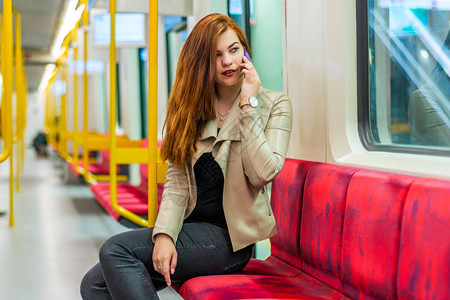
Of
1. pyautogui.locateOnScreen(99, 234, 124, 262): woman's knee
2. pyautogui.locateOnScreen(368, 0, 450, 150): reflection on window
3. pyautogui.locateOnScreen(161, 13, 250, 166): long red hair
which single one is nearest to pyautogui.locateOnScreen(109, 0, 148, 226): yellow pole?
pyautogui.locateOnScreen(161, 13, 250, 166): long red hair

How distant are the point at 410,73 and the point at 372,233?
68 cm

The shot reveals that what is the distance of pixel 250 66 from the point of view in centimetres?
214

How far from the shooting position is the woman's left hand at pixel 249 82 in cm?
208

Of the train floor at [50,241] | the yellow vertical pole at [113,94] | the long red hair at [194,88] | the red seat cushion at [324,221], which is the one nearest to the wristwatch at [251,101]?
the long red hair at [194,88]

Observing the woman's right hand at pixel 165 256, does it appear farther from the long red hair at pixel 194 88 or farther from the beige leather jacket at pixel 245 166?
the long red hair at pixel 194 88

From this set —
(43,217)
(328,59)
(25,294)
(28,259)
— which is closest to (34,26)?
(43,217)

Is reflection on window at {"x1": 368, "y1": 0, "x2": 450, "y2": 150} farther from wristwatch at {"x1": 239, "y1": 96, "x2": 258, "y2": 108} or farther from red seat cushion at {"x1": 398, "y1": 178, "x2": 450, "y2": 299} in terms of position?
wristwatch at {"x1": 239, "y1": 96, "x2": 258, "y2": 108}

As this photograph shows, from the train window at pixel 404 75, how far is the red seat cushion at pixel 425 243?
319 millimetres

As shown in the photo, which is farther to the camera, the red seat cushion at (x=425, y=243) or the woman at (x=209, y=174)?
the woman at (x=209, y=174)

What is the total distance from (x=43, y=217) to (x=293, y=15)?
472 cm

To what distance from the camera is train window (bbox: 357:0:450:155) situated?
191cm

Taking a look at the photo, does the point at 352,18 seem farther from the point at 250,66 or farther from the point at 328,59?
the point at 250,66

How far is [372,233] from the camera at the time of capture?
174 centimetres

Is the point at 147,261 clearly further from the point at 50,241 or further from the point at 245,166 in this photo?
the point at 50,241
